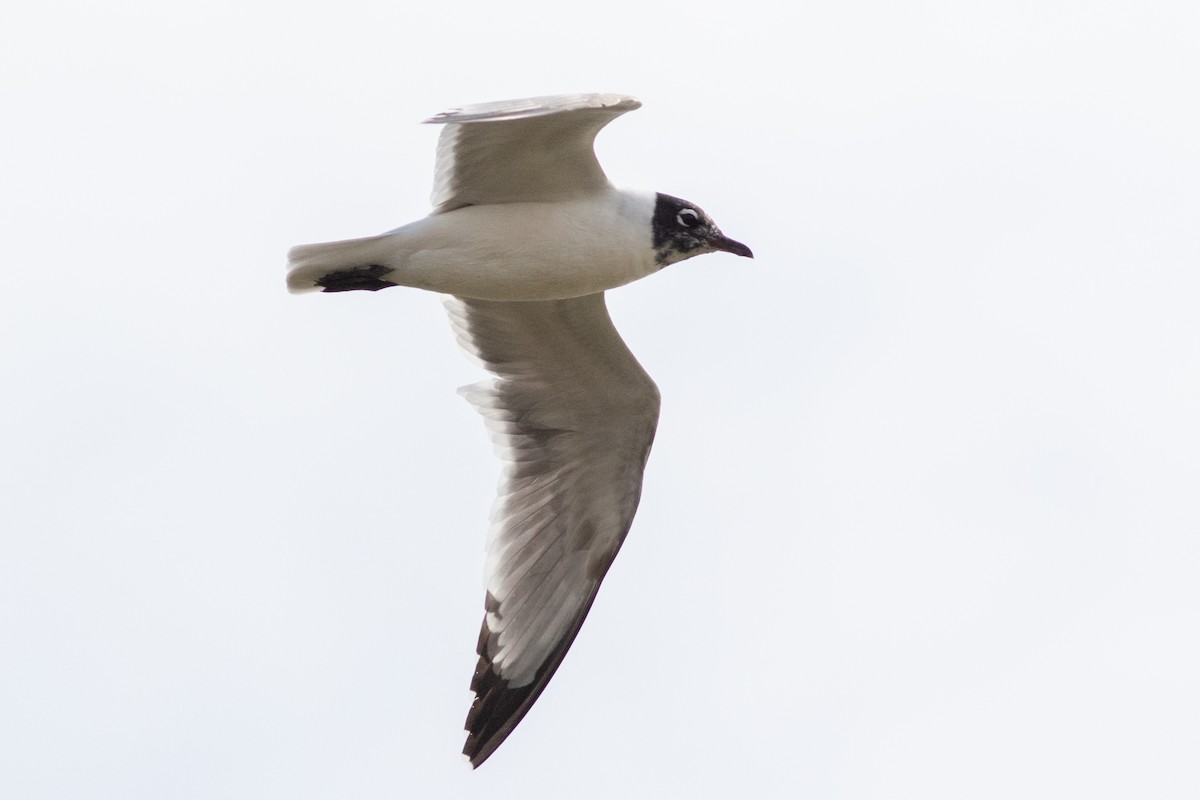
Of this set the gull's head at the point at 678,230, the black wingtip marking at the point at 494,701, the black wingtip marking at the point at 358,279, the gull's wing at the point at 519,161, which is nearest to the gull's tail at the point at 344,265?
the black wingtip marking at the point at 358,279

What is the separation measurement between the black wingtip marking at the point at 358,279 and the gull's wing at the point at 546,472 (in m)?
1.25

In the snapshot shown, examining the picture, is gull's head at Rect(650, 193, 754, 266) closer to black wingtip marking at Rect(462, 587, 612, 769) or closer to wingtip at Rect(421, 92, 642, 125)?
wingtip at Rect(421, 92, 642, 125)

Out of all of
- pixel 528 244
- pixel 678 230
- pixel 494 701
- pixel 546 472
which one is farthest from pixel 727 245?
pixel 494 701

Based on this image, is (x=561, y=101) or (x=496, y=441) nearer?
(x=561, y=101)

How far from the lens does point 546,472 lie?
389 inches

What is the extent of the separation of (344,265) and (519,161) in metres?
0.95

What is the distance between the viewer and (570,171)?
27.8 feet

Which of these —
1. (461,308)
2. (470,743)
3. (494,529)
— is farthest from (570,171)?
(470,743)

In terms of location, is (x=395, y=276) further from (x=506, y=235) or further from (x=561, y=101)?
(x=561, y=101)

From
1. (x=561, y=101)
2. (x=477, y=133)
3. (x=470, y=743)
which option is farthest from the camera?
(x=470, y=743)

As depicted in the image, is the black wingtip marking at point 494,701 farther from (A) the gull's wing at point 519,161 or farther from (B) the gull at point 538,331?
Answer: (A) the gull's wing at point 519,161

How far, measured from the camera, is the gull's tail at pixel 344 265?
844 centimetres

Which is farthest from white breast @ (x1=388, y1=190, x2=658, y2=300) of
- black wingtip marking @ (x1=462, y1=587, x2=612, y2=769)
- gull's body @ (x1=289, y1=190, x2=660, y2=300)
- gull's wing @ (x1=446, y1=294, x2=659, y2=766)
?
black wingtip marking @ (x1=462, y1=587, x2=612, y2=769)

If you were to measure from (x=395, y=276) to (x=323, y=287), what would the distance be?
1.20 ft
